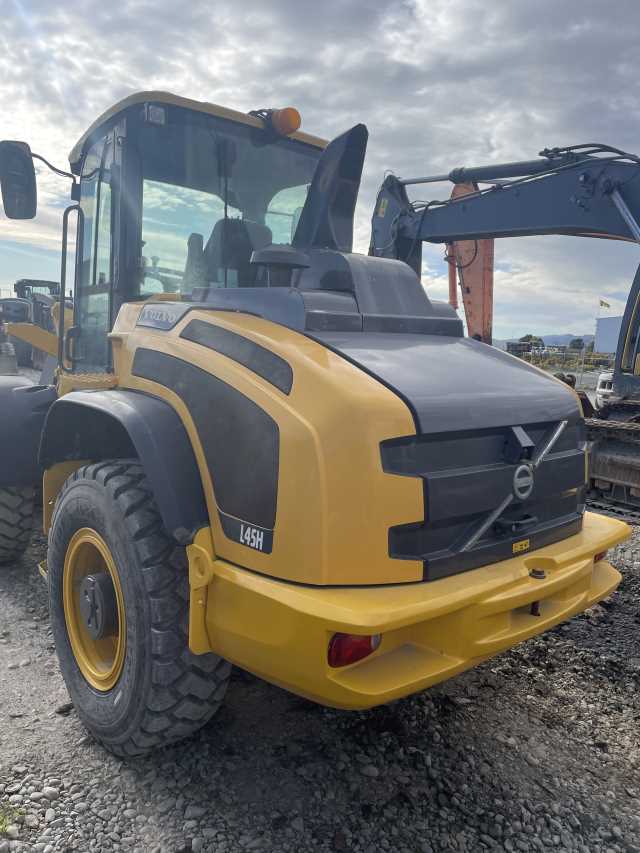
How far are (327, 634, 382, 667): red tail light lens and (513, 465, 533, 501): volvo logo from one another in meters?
0.71

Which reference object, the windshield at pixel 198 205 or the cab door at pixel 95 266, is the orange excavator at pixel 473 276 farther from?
the cab door at pixel 95 266

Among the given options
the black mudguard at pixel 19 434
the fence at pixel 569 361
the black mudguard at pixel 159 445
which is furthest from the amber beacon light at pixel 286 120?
the fence at pixel 569 361

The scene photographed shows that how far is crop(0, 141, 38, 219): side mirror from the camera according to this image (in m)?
3.38

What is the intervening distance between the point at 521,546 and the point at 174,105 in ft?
8.55

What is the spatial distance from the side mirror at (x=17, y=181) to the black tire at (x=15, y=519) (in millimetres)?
1586

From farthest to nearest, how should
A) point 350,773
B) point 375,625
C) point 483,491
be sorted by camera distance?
point 350,773 → point 483,491 → point 375,625

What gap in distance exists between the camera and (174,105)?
3262 mm

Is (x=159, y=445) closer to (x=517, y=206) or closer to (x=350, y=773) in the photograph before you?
(x=350, y=773)

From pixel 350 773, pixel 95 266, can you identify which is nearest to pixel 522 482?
pixel 350 773

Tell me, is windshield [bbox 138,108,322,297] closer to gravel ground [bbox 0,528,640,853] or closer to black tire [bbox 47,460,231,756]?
Result: black tire [bbox 47,460,231,756]

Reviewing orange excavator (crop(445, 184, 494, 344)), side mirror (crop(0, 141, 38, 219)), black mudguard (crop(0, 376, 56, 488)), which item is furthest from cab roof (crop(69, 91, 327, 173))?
orange excavator (crop(445, 184, 494, 344))

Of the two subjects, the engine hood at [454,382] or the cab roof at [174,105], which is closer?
the engine hood at [454,382]

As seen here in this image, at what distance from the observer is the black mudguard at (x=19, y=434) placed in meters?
3.73

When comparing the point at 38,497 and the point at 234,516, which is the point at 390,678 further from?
the point at 38,497
